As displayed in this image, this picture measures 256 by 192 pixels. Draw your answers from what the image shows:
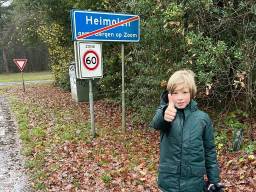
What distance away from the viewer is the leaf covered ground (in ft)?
21.1

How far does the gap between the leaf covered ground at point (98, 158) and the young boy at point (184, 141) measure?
2.52 metres

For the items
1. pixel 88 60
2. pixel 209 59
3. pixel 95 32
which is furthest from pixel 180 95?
pixel 88 60

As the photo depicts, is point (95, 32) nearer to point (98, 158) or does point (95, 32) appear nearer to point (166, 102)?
point (98, 158)

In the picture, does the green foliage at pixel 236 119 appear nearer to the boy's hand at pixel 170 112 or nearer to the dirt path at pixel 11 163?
the dirt path at pixel 11 163

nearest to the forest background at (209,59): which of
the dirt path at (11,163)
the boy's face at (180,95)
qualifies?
the dirt path at (11,163)

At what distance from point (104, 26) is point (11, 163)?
3748 millimetres

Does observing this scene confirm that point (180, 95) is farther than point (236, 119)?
No

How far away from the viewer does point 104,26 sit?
8.70 m

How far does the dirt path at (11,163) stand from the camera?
7.00 metres

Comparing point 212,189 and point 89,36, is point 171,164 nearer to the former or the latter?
point 212,189

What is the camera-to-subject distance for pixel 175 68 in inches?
315

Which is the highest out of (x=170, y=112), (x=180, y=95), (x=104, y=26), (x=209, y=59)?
(x=104, y=26)

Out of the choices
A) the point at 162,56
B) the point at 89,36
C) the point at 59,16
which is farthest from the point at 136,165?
the point at 59,16

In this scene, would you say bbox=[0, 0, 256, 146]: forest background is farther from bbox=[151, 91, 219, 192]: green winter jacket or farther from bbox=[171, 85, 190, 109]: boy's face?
bbox=[171, 85, 190, 109]: boy's face
